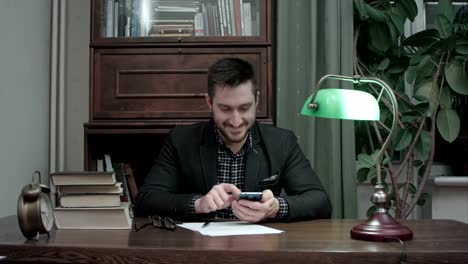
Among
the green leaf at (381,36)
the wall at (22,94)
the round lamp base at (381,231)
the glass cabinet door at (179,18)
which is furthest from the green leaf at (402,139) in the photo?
the wall at (22,94)

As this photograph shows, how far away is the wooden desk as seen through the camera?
1.28 meters

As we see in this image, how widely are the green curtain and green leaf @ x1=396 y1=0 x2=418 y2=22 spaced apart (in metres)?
0.26

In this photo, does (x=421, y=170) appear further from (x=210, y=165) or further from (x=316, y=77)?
(x=210, y=165)

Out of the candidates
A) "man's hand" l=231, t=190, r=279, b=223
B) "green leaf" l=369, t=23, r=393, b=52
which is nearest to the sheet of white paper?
"man's hand" l=231, t=190, r=279, b=223

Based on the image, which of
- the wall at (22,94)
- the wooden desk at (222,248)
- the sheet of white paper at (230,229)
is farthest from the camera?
the wall at (22,94)

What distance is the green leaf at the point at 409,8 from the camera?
2.86 meters

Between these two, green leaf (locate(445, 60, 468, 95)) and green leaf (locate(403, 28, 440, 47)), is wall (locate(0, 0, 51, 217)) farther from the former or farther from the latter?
green leaf (locate(445, 60, 468, 95))

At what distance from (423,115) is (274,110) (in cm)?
68

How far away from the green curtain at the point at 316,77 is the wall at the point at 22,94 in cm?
111

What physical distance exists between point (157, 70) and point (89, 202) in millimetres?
1052

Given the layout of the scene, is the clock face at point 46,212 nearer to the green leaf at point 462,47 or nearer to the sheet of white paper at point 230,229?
the sheet of white paper at point 230,229

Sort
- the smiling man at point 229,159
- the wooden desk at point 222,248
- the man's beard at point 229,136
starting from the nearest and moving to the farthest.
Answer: the wooden desk at point 222,248, the smiling man at point 229,159, the man's beard at point 229,136

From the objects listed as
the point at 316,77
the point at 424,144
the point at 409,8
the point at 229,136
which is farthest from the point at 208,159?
the point at 409,8

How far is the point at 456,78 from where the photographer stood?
2766 mm
